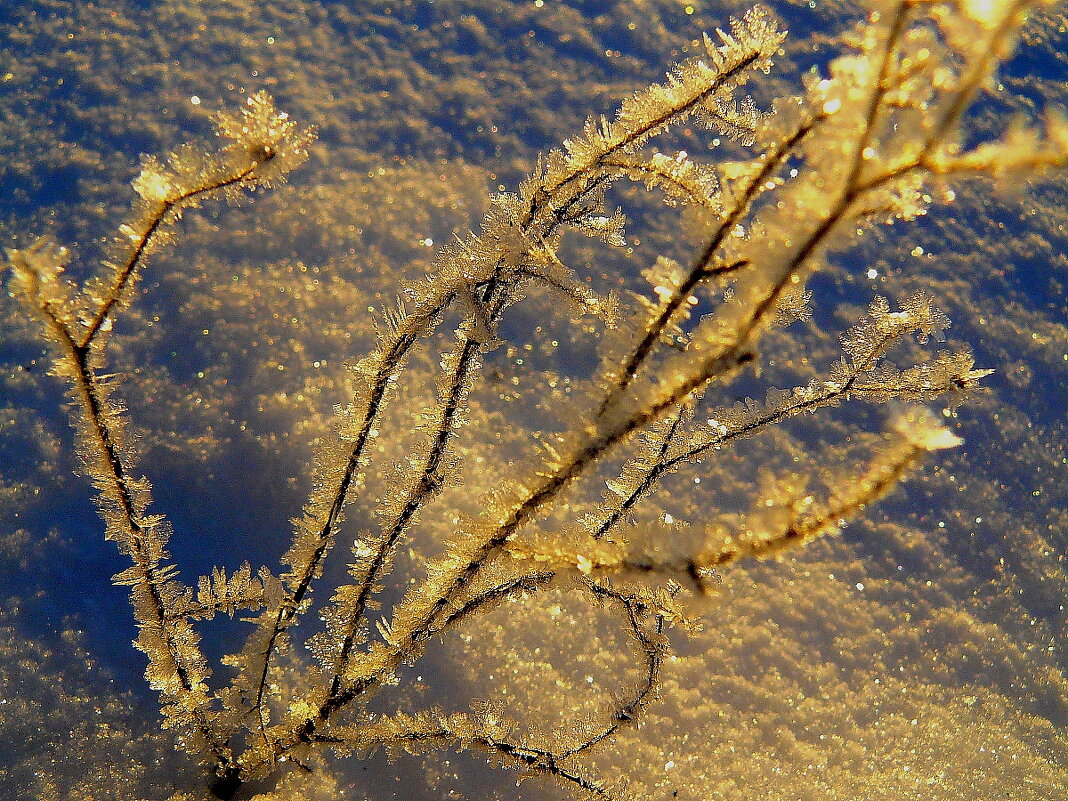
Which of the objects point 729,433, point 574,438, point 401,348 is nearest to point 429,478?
point 401,348

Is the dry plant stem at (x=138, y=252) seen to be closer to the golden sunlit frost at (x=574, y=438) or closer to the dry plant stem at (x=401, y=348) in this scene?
the golden sunlit frost at (x=574, y=438)

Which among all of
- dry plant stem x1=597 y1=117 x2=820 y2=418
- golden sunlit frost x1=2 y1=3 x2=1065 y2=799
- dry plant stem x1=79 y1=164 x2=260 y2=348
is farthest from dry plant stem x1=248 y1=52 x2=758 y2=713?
dry plant stem x1=79 y1=164 x2=260 y2=348

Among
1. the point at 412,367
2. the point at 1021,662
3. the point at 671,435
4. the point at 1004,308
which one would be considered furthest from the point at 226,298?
the point at 1004,308

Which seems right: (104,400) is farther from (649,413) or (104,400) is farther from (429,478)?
(649,413)

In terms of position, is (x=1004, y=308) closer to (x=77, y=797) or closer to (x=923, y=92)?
(x=923, y=92)

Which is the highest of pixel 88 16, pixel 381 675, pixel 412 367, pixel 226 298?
pixel 88 16

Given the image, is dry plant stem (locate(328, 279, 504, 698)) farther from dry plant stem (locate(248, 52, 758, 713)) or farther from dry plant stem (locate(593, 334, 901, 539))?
dry plant stem (locate(593, 334, 901, 539))

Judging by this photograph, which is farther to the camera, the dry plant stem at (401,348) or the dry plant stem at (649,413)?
the dry plant stem at (401,348)

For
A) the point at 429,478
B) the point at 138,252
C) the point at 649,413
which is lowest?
the point at 649,413

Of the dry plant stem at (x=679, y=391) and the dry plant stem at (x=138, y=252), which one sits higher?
the dry plant stem at (x=138, y=252)

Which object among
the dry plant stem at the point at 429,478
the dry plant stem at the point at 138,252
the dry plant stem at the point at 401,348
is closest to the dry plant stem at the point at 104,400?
the dry plant stem at the point at 138,252

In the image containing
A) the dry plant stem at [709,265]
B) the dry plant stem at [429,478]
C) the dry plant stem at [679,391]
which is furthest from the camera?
the dry plant stem at [429,478]
